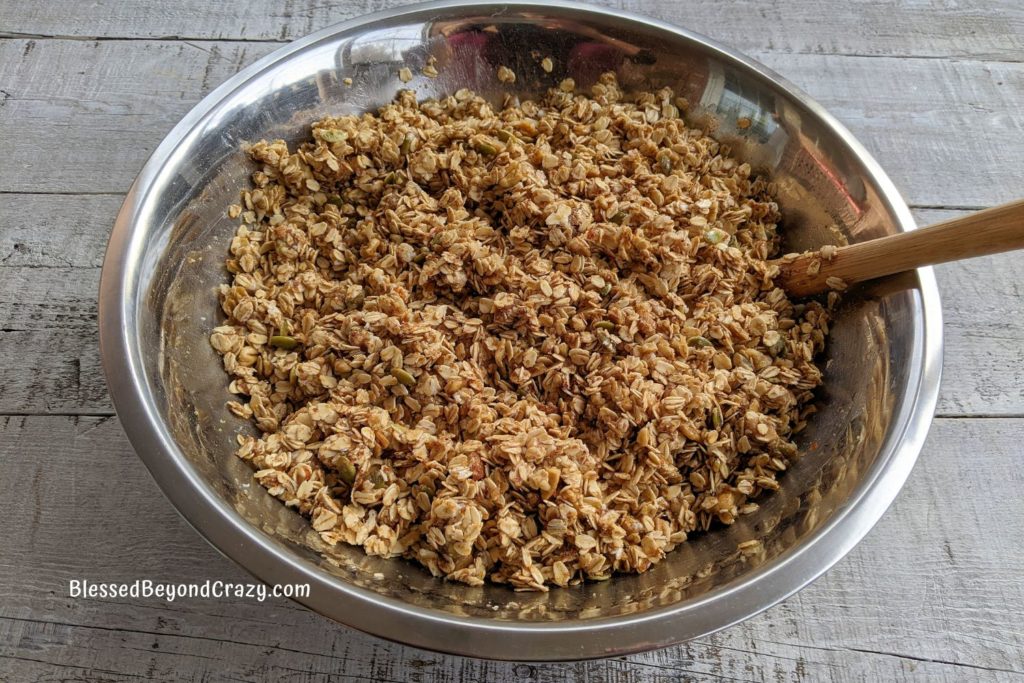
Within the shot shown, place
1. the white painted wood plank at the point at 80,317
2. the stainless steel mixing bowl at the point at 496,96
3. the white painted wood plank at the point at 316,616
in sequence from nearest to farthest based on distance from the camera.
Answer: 1. the stainless steel mixing bowl at the point at 496,96
2. the white painted wood plank at the point at 316,616
3. the white painted wood plank at the point at 80,317

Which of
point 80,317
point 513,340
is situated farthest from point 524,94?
point 80,317

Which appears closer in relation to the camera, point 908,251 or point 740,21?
point 908,251

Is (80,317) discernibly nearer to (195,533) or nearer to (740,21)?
(195,533)

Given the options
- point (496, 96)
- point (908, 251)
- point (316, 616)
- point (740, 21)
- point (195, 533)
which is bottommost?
point (316, 616)

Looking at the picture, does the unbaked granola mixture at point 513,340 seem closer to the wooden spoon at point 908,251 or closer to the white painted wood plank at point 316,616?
the wooden spoon at point 908,251

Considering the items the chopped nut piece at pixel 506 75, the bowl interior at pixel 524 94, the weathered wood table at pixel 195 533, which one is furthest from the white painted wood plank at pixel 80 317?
the chopped nut piece at pixel 506 75

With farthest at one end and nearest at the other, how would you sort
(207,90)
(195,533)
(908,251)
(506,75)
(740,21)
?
(740,21), (207,90), (506,75), (195,533), (908,251)

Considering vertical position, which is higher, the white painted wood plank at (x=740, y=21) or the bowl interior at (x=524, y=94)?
the white painted wood plank at (x=740, y=21)
